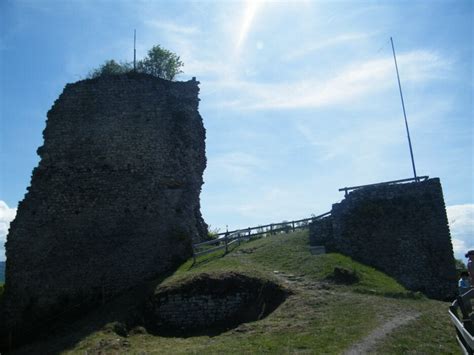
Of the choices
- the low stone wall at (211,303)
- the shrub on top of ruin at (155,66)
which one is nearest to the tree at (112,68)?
the shrub on top of ruin at (155,66)

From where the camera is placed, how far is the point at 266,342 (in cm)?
1048

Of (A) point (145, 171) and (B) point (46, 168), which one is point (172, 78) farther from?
(B) point (46, 168)

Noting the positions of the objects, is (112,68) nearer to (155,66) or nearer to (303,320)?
(155,66)

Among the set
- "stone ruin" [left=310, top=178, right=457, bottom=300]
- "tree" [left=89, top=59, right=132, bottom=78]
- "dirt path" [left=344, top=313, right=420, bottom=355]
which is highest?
"tree" [left=89, top=59, right=132, bottom=78]

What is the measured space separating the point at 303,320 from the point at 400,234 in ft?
27.8

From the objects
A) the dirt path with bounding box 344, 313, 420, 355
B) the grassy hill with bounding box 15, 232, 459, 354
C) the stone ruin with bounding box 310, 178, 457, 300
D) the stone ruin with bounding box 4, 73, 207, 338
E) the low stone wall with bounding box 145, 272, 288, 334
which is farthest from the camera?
the stone ruin with bounding box 4, 73, 207, 338

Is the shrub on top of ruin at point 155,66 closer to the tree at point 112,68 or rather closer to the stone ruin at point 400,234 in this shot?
the tree at point 112,68

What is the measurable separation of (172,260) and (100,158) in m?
6.00

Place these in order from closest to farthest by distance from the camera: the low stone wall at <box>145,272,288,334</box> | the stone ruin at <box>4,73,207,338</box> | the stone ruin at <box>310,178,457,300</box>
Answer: the low stone wall at <box>145,272,288,334</box>, the stone ruin at <box>310,178,457,300</box>, the stone ruin at <box>4,73,207,338</box>

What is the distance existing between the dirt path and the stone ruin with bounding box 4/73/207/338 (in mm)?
11174

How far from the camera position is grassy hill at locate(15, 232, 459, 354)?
991cm

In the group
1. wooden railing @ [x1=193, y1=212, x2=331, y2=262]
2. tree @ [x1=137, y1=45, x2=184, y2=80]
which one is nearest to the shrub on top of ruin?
tree @ [x1=137, y1=45, x2=184, y2=80]

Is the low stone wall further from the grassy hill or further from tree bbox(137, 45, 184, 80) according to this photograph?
tree bbox(137, 45, 184, 80)

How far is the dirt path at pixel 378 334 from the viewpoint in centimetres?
915
